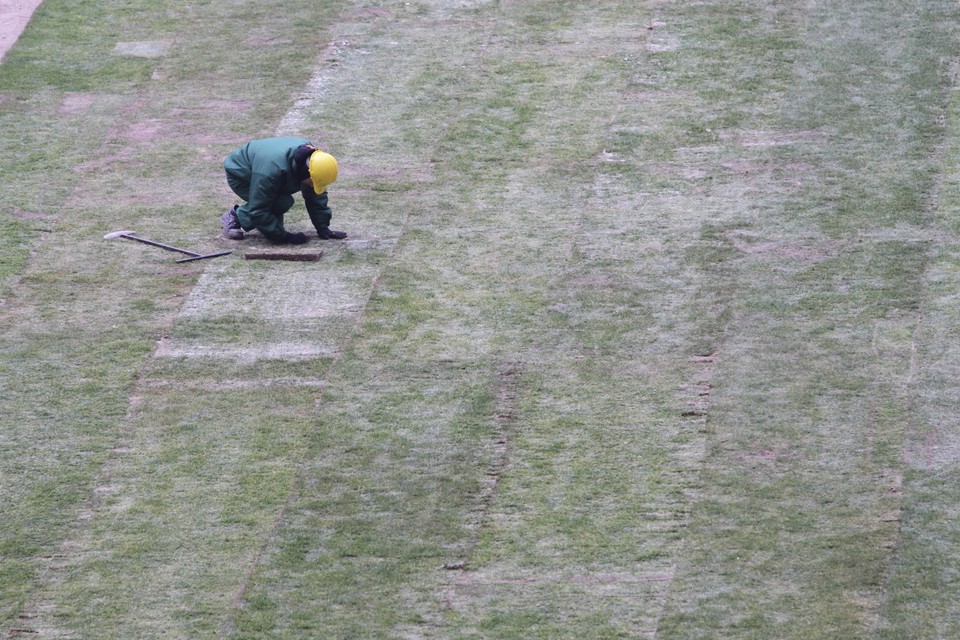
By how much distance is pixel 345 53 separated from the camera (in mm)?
13203

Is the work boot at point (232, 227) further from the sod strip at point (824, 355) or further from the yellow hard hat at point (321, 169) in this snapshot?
the sod strip at point (824, 355)

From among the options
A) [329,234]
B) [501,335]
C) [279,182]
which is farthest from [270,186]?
[501,335]

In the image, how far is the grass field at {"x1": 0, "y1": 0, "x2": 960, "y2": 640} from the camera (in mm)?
7035

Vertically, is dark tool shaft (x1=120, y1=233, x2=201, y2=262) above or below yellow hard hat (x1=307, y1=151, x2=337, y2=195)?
below

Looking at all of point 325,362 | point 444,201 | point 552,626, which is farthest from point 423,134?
point 552,626

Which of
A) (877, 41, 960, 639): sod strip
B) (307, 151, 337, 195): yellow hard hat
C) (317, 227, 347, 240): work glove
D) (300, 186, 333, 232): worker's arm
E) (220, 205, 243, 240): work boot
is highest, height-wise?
(307, 151, 337, 195): yellow hard hat

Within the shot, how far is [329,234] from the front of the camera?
1009 centimetres

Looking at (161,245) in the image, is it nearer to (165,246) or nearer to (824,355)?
(165,246)

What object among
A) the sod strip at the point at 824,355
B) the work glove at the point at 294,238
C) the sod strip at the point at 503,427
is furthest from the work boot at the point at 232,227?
the sod strip at the point at 824,355

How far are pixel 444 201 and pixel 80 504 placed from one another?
13.5ft

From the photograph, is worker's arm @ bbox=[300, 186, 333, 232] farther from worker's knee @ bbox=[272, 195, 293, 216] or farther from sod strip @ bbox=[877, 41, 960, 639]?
sod strip @ bbox=[877, 41, 960, 639]

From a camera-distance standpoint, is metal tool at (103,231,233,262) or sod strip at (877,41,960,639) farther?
metal tool at (103,231,233,262)

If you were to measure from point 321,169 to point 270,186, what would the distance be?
435 mm

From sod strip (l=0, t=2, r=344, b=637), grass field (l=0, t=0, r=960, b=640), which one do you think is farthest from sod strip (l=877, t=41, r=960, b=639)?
sod strip (l=0, t=2, r=344, b=637)
